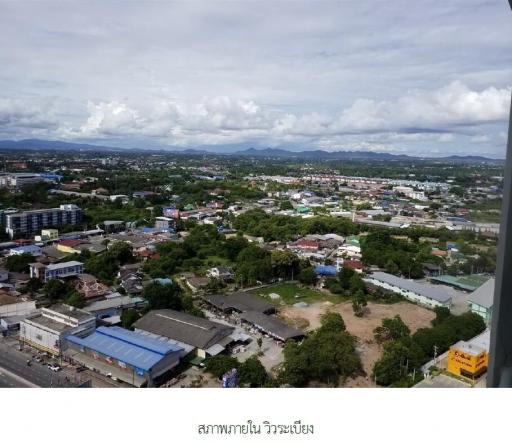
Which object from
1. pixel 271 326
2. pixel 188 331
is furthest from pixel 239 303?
pixel 188 331

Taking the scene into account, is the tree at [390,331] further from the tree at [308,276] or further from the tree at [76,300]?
the tree at [76,300]

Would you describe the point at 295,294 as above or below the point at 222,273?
below

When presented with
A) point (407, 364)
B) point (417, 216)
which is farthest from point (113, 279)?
point (417, 216)

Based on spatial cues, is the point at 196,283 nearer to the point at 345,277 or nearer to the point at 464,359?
the point at 345,277

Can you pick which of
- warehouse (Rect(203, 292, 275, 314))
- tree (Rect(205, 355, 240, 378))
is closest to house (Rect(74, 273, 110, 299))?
warehouse (Rect(203, 292, 275, 314))

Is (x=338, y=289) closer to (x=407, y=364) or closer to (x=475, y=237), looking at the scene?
(x=407, y=364)

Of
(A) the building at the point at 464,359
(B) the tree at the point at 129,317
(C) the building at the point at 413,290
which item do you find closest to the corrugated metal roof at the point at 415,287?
(C) the building at the point at 413,290

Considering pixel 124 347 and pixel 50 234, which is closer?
pixel 124 347
